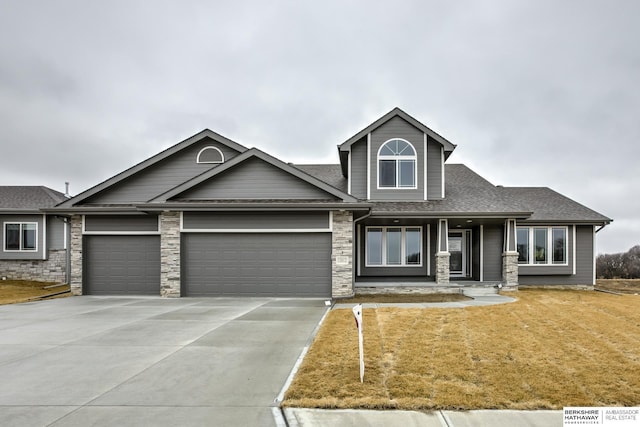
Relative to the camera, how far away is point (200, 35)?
17.7 m

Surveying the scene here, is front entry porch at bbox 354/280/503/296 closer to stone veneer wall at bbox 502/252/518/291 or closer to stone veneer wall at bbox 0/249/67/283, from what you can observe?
stone veneer wall at bbox 502/252/518/291

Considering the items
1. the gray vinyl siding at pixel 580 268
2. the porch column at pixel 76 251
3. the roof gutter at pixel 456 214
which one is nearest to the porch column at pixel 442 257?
the roof gutter at pixel 456 214

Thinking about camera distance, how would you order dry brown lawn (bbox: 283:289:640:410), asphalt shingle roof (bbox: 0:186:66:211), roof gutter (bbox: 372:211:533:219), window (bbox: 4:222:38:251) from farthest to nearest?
asphalt shingle roof (bbox: 0:186:66:211)
window (bbox: 4:222:38:251)
roof gutter (bbox: 372:211:533:219)
dry brown lawn (bbox: 283:289:640:410)

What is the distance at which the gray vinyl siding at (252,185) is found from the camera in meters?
14.3

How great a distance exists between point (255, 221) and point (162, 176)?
5.32 meters

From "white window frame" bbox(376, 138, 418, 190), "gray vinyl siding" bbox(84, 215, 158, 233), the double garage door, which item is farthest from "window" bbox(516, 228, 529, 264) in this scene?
"gray vinyl siding" bbox(84, 215, 158, 233)

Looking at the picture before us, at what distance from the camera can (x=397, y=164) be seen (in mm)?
16219

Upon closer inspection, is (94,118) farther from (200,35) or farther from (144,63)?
(200,35)

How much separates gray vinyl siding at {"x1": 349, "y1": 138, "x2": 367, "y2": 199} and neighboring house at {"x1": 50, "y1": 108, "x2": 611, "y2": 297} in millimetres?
43

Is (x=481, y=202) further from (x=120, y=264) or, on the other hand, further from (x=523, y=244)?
(x=120, y=264)

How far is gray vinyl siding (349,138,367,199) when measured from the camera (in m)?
16.5

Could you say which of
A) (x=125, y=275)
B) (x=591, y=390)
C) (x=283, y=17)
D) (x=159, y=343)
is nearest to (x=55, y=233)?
(x=125, y=275)

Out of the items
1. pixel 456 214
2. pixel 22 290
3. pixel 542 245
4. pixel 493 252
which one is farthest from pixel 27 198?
pixel 542 245

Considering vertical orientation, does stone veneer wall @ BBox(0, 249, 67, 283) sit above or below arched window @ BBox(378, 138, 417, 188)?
below
